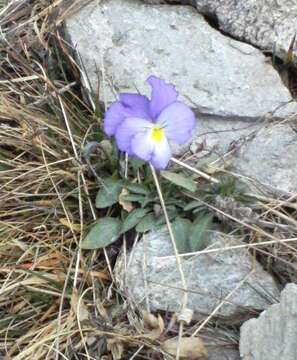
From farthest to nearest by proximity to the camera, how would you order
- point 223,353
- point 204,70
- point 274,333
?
point 204,70 < point 223,353 < point 274,333

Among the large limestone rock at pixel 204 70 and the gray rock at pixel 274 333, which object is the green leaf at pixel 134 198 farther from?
the gray rock at pixel 274 333

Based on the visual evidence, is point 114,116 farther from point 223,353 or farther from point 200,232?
point 223,353

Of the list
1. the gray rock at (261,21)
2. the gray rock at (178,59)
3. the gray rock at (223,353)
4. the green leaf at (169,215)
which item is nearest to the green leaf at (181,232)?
the green leaf at (169,215)

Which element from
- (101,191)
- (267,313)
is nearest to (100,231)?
(101,191)

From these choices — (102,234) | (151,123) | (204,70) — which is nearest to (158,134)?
(151,123)

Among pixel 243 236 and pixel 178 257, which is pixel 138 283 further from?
pixel 243 236

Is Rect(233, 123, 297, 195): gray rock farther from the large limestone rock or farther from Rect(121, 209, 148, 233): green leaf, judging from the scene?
Rect(121, 209, 148, 233): green leaf

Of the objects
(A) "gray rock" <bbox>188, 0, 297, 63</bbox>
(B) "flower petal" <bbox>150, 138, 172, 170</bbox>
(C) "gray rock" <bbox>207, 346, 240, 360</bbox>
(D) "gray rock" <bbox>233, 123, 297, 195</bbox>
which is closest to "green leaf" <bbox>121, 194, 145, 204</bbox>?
(B) "flower petal" <bbox>150, 138, 172, 170</bbox>
